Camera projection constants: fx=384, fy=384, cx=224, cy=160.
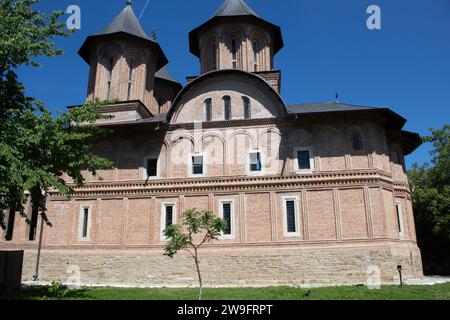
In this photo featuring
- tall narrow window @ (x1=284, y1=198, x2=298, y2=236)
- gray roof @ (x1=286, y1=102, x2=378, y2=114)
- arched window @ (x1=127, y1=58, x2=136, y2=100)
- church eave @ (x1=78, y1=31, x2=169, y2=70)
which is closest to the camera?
tall narrow window @ (x1=284, y1=198, x2=298, y2=236)

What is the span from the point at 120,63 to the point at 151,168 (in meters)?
7.12

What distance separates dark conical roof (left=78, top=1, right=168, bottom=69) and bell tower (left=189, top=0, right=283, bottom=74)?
300 cm

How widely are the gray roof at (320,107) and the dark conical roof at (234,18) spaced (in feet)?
21.3

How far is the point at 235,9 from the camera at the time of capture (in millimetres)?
23875

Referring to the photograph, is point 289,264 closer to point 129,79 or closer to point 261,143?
point 261,143

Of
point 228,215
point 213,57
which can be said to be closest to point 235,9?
point 213,57

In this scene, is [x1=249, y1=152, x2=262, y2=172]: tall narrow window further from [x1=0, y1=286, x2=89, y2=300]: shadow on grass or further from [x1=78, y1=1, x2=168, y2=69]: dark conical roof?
[x1=78, y1=1, x2=168, y2=69]: dark conical roof

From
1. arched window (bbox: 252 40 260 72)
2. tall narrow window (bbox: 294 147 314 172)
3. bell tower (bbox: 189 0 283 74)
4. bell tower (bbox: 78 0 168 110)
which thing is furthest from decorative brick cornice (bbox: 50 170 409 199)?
arched window (bbox: 252 40 260 72)

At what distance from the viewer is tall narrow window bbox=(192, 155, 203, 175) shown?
18.2 meters

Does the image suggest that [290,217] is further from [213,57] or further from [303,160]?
[213,57]

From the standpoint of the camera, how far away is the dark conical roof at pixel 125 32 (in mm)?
22156

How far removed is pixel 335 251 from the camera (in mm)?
16031

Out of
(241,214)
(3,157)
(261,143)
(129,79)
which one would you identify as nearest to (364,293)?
(241,214)

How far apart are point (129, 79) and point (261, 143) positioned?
29.6 ft
